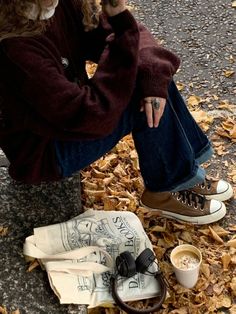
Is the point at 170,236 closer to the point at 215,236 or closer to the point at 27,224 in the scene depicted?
the point at 215,236

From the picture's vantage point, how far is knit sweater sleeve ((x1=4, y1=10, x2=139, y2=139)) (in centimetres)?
183

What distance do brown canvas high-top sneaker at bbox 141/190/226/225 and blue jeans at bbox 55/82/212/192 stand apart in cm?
8

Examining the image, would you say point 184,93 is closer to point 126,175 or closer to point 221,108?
point 221,108

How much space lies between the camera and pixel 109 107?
1.96m

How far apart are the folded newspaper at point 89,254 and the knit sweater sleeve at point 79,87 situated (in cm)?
46

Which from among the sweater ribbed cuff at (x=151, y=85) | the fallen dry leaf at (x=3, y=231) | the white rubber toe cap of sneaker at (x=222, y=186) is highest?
the sweater ribbed cuff at (x=151, y=85)

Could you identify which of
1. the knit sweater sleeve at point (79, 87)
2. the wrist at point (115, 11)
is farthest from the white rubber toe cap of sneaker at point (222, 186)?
the wrist at point (115, 11)

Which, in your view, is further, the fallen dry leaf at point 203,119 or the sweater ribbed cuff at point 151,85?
the fallen dry leaf at point 203,119

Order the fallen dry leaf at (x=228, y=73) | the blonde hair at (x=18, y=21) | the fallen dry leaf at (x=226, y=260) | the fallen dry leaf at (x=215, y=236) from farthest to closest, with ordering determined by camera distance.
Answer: the fallen dry leaf at (x=228, y=73) < the fallen dry leaf at (x=215, y=236) < the fallen dry leaf at (x=226, y=260) < the blonde hair at (x=18, y=21)

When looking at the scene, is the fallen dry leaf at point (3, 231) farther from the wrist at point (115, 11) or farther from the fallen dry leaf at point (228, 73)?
the fallen dry leaf at point (228, 73)

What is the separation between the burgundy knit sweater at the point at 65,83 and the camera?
72.9 inches

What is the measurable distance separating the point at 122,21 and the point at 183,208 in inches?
34.4

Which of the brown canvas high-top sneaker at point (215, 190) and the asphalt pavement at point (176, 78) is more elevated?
the asphalt pavement at point (176, 78)

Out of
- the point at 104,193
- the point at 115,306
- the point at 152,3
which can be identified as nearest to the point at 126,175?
the point at 104,193
